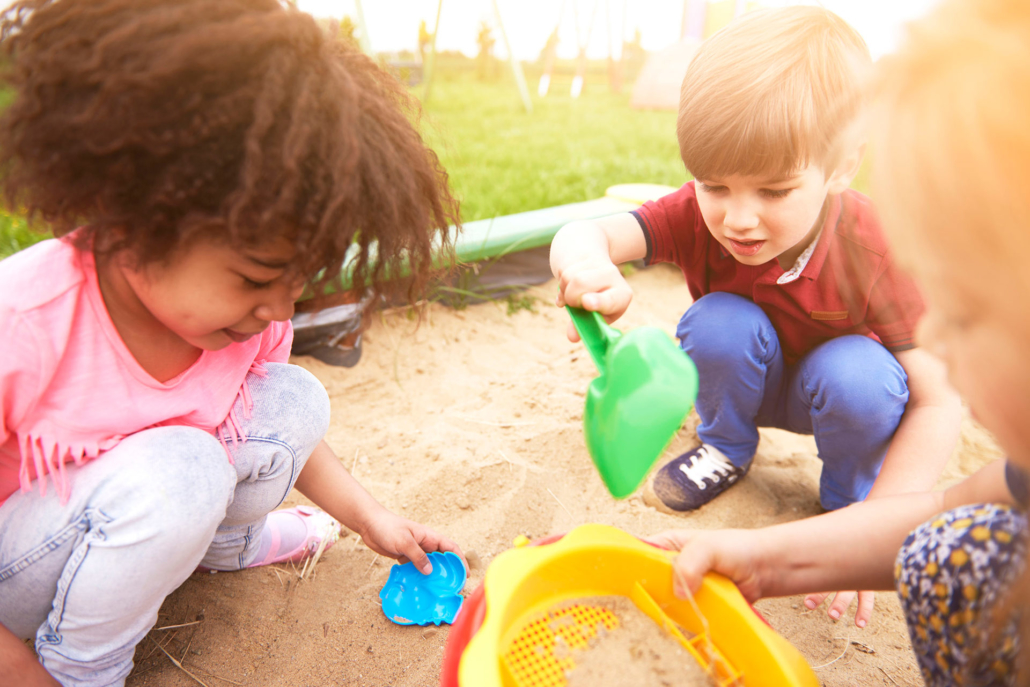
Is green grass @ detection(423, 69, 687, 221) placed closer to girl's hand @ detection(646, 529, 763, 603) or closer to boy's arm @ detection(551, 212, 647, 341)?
boy's arm @ detection(551, 212, 647, 341)

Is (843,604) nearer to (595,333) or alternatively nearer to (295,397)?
(595,333)

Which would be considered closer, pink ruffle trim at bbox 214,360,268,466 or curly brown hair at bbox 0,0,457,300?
curly brown hair at bbox 0,0,457,300

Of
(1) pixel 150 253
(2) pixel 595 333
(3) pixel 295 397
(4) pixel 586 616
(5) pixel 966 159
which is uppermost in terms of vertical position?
(5) pixel 966 159

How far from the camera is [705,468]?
1280 mm

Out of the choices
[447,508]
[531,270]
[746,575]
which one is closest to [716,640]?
[746,575]

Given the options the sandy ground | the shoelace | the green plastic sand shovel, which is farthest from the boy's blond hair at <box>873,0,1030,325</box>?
the shoelace

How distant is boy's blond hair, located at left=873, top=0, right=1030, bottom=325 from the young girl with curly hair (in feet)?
1.63

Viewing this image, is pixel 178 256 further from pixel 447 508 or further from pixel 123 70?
pixel 447 508

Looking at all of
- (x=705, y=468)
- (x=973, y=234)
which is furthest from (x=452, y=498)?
(x=973, y=234)

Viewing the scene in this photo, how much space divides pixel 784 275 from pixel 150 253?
947 millimetres

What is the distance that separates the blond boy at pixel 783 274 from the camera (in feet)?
3.19

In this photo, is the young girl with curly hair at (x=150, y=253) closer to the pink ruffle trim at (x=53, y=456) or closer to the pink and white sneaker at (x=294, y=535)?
the pink ruffle trim at (x=53, y=456)

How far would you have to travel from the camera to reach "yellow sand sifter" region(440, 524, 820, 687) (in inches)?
26.5

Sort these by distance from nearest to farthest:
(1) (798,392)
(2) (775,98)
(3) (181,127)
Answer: (3) (181,127) → (2) (775,98) → (1) (798,392)
